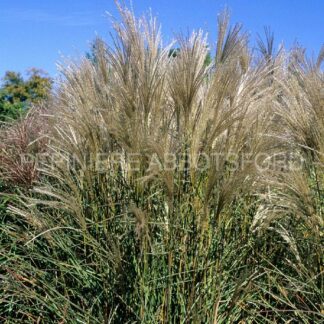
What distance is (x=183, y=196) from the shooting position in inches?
116

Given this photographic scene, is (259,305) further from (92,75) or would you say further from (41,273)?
(92,75)

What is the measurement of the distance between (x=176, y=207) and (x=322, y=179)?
2.94ft

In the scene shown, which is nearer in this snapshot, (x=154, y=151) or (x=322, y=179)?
(x=154, y=151)

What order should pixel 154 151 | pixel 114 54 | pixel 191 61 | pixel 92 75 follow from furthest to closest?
pixel 92 75 < pixel 114 54 < pixel 191 61 < pixel 154 151

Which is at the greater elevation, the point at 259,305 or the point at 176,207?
the point at 176,207

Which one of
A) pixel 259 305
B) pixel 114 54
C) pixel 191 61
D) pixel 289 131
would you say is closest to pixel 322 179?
pixel 289 131

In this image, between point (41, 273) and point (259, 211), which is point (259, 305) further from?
point (41, 273)

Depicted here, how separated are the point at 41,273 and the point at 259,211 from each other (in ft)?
4.21

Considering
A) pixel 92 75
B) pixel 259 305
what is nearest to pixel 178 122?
pixel 92 75

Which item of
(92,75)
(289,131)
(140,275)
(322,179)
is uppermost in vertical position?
(92,75)

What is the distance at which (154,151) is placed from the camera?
2727 millimetres

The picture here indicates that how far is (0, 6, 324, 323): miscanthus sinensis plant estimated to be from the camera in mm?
2828

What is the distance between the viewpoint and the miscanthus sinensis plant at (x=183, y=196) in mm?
2828

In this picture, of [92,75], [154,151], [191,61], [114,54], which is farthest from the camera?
[92,75]
